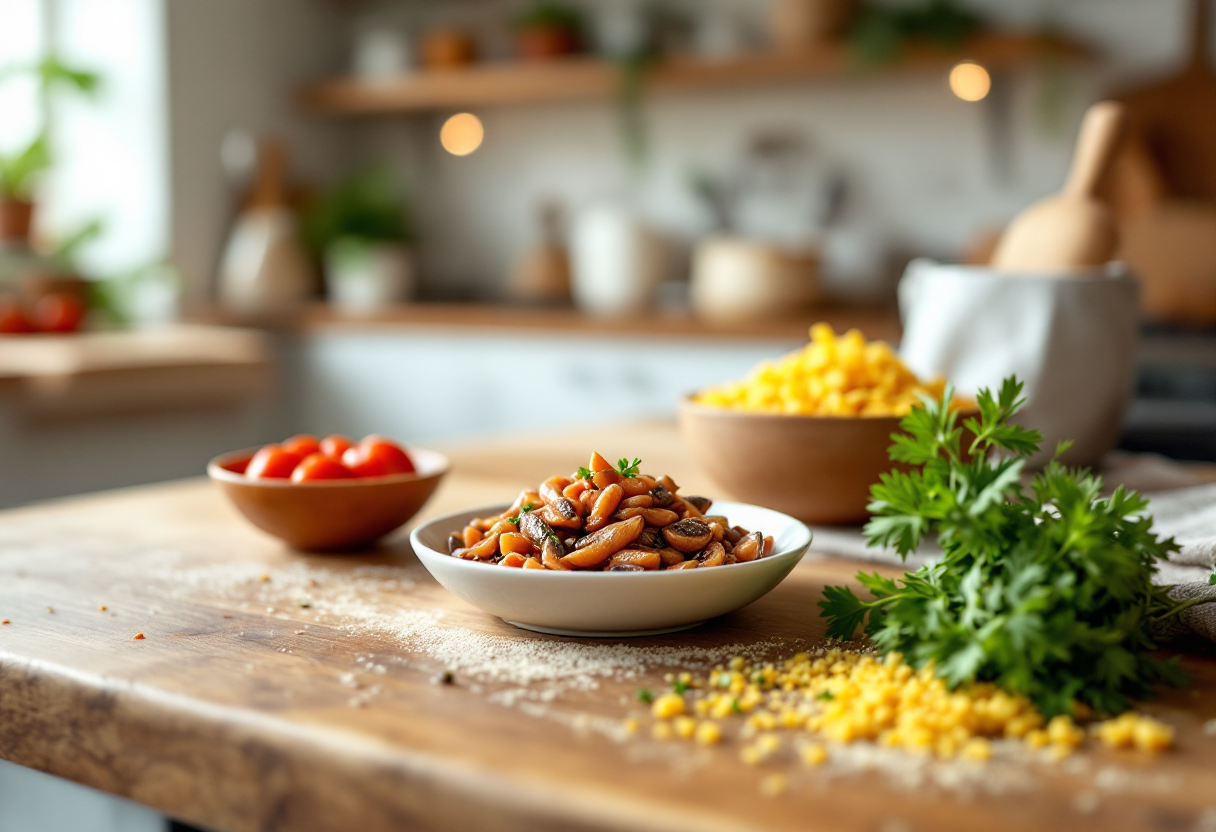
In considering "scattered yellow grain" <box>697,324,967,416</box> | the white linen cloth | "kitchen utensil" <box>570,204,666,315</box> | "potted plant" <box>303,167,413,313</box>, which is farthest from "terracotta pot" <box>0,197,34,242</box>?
the white linen cloth

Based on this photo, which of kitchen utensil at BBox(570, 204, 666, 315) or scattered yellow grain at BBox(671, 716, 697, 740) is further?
kitchen utensil at BBox(570, 204, 666, 315)

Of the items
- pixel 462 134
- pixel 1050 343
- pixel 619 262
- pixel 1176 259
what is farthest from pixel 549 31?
pixel 1050 343

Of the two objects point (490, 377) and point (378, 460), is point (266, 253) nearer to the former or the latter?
point (490, 377)

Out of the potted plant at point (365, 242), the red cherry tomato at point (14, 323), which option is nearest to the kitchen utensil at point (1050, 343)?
the red cherry tomato at point (14, 323)

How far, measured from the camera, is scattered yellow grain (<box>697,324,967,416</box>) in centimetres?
112

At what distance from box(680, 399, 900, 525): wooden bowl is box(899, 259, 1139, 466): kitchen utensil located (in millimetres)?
315

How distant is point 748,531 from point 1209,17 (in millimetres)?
2846

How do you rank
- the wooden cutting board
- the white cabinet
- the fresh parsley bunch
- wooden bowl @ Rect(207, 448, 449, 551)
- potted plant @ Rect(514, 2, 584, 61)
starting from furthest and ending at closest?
potted plant @ Rect(514, 2, 584, 61)
the white cabinet
the wooden cutting board
wooden bowl @ Rect(207, 448, 449, 551)
the fresh parsley bunch

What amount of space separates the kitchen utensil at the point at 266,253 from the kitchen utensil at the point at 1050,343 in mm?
3024

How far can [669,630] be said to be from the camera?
2.77ft

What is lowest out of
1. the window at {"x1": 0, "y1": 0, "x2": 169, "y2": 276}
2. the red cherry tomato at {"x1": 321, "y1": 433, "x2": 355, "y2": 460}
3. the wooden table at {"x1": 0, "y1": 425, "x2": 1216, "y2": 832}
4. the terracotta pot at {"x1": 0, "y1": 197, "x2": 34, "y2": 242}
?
the wooden table at {"x1": 0, "y1": 425, "x2": 1216, "y2": 832}

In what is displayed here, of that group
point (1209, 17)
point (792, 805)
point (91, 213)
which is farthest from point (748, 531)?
point (91, 213)

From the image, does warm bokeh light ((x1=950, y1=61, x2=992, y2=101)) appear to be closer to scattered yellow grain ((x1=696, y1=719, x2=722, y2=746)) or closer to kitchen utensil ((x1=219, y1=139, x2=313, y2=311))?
kitchen utensil ((x1=219, y1=139, x2=313, y2=311))

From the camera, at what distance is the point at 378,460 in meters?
1.14
